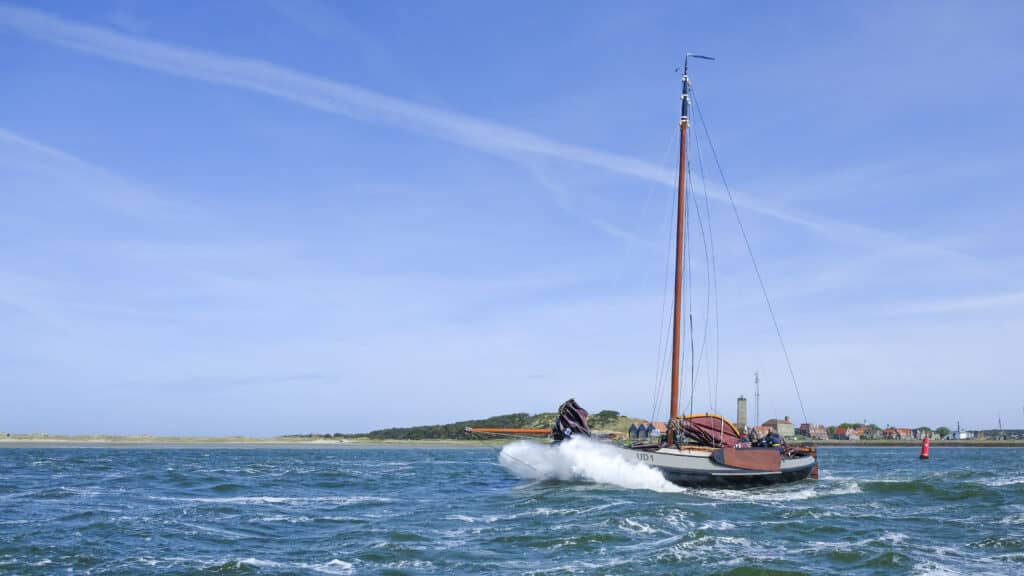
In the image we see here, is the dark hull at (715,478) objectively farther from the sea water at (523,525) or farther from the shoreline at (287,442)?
the shoreline at (287,442)

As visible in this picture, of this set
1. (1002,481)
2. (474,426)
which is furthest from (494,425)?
(1002,481)

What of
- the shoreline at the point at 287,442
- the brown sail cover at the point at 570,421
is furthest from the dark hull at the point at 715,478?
the shoreline at the point at 287,442

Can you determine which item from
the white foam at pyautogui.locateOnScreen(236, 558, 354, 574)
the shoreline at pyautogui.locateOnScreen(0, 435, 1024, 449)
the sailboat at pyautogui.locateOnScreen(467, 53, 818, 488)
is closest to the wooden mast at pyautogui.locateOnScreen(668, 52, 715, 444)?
the sailboat at pyautogui.locateOnScreen(467, 53, 818, 488)

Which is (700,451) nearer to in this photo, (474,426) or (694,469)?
(694,469)

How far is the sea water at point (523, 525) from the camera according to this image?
20531mm

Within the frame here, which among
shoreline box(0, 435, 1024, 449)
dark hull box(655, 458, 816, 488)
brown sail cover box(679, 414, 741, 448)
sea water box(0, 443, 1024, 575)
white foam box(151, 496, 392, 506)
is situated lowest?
shoreline box(0, 435, 1024, 449)

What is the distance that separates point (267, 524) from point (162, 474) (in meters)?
27.1

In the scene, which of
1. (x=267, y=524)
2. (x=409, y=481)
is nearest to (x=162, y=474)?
(x=409, y=481)

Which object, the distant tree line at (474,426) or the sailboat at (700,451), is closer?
the sailboat at (700,451)

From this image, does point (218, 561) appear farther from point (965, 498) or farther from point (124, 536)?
point (965, 498)

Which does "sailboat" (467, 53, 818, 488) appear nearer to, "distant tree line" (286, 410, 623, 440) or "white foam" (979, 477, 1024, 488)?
"white foam" (979, 477, 1024, 488)

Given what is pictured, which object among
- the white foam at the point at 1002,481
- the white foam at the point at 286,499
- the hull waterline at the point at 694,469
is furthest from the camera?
the white foam at the point at 1002,481

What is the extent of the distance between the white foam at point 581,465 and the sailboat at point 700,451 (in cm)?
43

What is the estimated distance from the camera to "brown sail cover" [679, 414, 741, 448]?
40.0m
